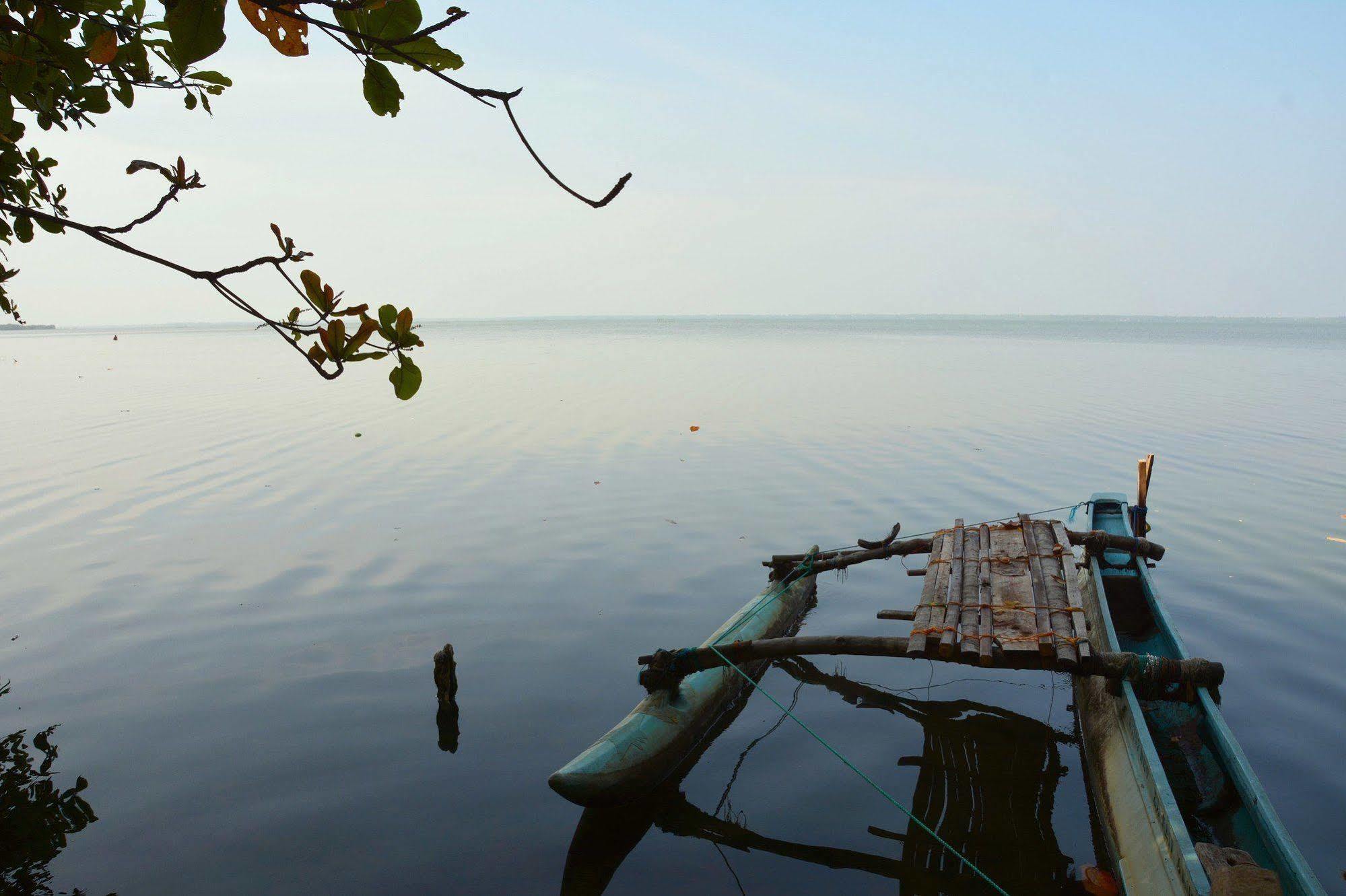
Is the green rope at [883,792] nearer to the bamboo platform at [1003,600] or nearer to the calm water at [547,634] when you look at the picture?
the calm water at [547,634]

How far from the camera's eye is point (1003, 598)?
6.14 metres

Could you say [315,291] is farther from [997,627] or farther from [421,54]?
[997,627]

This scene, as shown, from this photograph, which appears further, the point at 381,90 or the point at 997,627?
the point at 997,627

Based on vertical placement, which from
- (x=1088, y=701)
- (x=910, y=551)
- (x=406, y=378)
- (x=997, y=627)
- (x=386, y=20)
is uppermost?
(x=386, y=20)

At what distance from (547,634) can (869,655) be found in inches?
137

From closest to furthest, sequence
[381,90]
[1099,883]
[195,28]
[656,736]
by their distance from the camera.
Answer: [195,28]
[381,90]
[1099,883]
[656,736]

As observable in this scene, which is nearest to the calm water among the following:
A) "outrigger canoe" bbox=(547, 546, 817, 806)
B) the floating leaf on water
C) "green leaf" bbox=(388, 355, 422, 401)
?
the floating leaf on water

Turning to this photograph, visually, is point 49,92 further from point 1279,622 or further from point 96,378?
point 96,378

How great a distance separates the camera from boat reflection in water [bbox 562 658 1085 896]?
5176mm

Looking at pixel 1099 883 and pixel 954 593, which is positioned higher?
pixel 954 593

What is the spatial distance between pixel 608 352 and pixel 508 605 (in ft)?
155

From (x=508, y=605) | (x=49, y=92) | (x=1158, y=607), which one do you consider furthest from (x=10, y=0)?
(x=1158, y=607)

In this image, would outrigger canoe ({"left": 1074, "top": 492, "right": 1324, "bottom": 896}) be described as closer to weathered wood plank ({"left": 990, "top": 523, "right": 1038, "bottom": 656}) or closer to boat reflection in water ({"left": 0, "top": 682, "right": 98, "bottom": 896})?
weathered wood plank ({"left": 990, "top": 523, "right": 1038, "bottom": 656})

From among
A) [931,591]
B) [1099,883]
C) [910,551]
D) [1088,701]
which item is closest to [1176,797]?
[1099,883]
